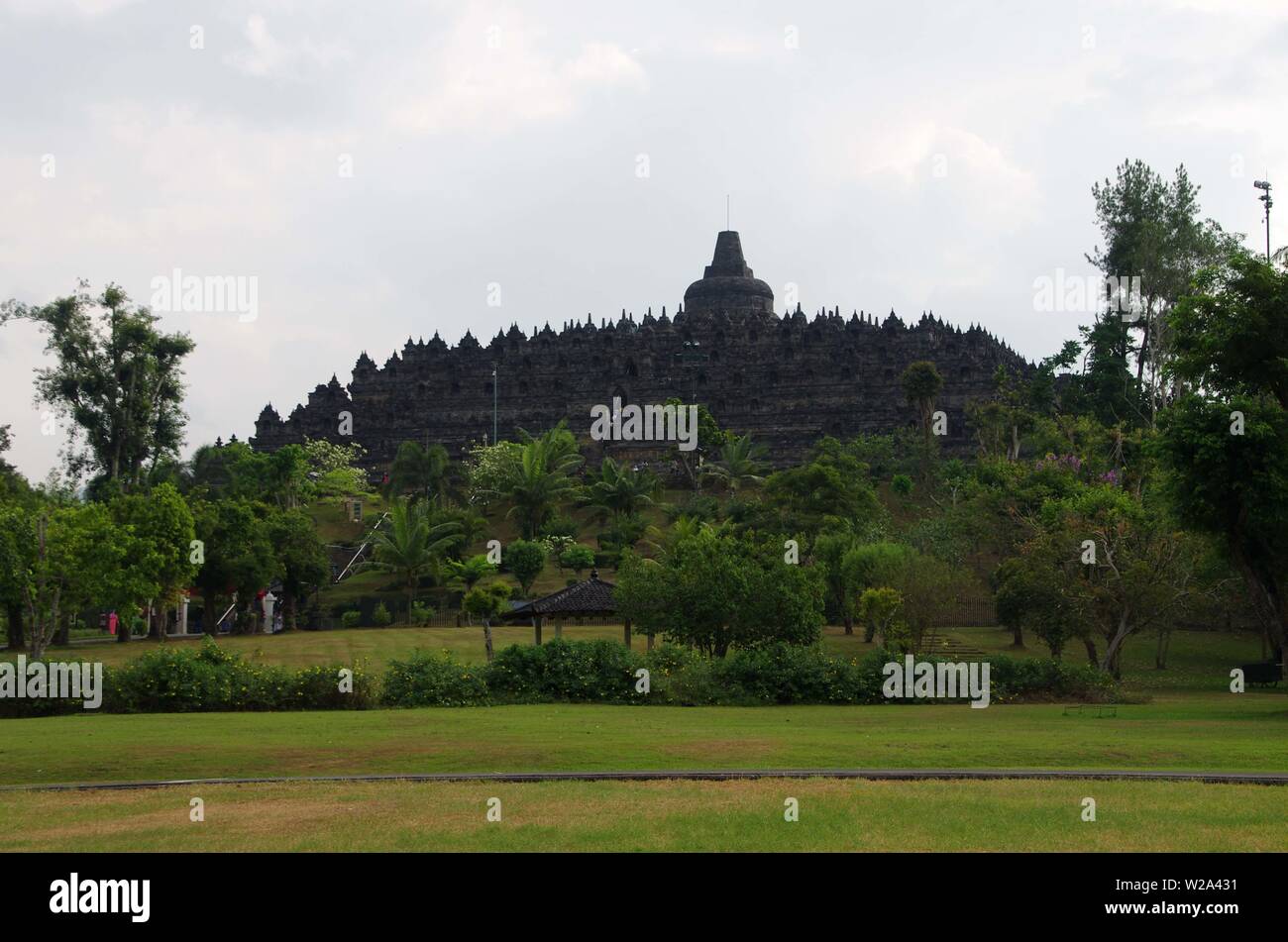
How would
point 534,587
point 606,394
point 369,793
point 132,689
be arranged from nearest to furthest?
point 369,793 < point 132,689 < point 534,587 < point 606,394

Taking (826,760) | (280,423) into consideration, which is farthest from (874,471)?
(826,760)

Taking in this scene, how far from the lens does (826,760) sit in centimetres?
2111

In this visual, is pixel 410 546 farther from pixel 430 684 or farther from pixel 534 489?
pixel 430 684

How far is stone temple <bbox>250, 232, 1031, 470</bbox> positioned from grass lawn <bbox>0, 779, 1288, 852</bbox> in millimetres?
78235

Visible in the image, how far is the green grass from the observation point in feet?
69.1

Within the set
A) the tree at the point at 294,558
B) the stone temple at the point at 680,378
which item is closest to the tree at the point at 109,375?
the tree at the point at 294,558

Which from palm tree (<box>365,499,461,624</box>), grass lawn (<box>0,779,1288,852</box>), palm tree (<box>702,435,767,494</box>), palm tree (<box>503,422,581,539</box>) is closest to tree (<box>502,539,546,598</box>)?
palm tree (<box>365,499,461,624</box>)

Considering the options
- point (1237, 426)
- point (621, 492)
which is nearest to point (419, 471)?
point (621, 492)

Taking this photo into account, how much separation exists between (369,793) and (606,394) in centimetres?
8707

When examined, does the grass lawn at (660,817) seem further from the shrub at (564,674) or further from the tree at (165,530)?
the tree at (165,530)

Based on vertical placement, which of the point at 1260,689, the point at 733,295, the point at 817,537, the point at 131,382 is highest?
the point at 733,295

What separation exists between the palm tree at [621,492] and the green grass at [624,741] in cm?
4578

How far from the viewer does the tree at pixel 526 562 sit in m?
64.9

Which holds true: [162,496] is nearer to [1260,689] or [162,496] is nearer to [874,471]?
[1260,689]
